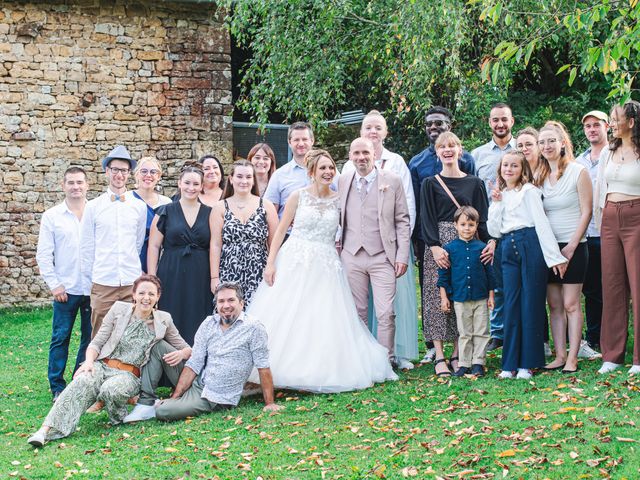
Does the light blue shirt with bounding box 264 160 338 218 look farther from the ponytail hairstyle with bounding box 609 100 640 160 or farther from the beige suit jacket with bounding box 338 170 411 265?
the ponytail hairstyle with bounding box 609 100 640 160

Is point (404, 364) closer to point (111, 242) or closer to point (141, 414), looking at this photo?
Answer: point (141, 414)

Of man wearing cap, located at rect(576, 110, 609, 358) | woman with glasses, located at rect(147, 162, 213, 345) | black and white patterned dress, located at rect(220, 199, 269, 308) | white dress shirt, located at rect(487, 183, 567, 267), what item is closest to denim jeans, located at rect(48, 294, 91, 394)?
woman with glasses, located at rect(147, 162, 213, 345)

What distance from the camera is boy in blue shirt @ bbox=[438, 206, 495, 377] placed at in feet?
21.7

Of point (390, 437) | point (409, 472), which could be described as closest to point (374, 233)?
point (390, 437)

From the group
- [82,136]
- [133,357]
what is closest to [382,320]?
[133,357]

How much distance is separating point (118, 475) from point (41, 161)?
8107 millimetres

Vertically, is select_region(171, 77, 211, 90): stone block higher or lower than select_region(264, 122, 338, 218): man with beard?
higher

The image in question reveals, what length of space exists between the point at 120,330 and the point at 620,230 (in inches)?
144

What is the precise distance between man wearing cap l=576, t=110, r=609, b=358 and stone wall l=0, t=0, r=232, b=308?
659 cm

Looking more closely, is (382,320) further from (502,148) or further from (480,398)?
(502,148)

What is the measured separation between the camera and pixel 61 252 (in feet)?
23.7

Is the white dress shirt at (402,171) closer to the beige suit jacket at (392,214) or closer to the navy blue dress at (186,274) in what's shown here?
the beige suit jacket at (392,214)

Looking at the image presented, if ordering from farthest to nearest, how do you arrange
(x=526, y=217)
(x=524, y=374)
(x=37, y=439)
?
1. (x=526, y=217)
2. (x=524, y=374)
3. (x=37, y=439)

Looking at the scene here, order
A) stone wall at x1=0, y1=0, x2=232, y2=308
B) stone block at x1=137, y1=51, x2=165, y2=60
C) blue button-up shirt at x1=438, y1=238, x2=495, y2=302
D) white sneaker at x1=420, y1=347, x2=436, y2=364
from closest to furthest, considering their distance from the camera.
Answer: blue button-up shirt at x1=438, y1=238, x2=495, y2=302, white sneaker at x1=420, y1=347, x2=436, y2=364, stone wall at x1=0, y1=0, x2=232, y2=308, stone block at x1=137, y1=51, x2=165, y2=60
